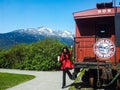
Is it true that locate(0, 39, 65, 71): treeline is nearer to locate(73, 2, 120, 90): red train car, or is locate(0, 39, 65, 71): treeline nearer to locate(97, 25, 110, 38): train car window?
locate(73, 2, 120, 90): red train car

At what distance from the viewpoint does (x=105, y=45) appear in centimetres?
1356

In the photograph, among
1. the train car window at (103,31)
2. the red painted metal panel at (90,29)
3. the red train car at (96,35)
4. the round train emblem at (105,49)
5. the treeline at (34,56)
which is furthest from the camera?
the treeline at (34,56)

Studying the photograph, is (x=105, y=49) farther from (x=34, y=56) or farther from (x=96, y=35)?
(x=34, y=56)

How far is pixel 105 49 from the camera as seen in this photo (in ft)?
44.1

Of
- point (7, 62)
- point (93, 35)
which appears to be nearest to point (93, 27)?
point (93, 35)

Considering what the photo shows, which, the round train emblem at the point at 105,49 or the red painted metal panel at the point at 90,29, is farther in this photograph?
the red painted metal panel at the point at 90,29

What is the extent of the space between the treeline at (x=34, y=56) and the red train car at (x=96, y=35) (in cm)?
881

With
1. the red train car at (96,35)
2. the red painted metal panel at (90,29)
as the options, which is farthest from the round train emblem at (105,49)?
the red painted metal panel at (90,29)

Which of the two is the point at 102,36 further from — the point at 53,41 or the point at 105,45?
the point at 53,41

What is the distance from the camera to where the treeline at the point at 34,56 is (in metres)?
24.8

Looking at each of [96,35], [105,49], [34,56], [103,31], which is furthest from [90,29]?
[34,56]

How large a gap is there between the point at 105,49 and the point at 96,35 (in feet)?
8.48

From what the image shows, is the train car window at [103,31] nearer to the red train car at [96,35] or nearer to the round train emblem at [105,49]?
the red train car at [96,35]

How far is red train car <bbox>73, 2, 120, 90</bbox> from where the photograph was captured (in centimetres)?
1421
